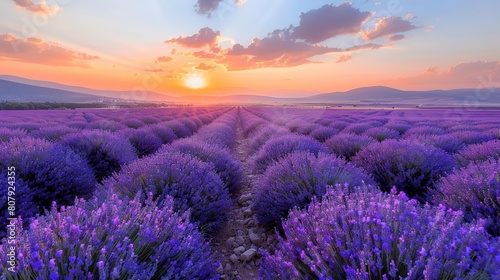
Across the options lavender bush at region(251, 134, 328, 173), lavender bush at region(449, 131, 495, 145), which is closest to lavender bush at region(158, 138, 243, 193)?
lavender bush at region(251, 134, 328, 173)

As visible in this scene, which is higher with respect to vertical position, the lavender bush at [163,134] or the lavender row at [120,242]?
the lavender row at [120,242]

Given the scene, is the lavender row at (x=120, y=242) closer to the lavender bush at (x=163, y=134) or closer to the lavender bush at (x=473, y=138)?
the lavender bush at (x=163, y=134)

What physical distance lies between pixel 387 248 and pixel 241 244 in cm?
233

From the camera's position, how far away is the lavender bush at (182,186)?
303 centimetres

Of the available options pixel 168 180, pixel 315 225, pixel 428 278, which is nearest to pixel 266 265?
pixel 315 225

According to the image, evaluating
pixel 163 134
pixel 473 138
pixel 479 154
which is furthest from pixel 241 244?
pixel 473 138

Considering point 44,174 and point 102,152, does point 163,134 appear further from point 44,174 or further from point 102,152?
point 44,174

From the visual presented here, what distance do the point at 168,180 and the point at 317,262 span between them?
2.15m

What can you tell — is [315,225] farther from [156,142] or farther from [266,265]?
[156,142]

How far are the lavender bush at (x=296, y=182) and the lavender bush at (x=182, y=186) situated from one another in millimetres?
540

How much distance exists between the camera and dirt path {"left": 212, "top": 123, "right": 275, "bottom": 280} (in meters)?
2.97

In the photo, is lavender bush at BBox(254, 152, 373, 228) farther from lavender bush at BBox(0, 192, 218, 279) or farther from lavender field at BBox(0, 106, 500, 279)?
lavender bush at BBox(0, 192, 218, 279)

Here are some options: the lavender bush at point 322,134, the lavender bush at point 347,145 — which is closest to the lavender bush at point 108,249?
the lavender bush at point 347,145

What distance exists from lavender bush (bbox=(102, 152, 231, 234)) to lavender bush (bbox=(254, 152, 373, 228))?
0.54m
